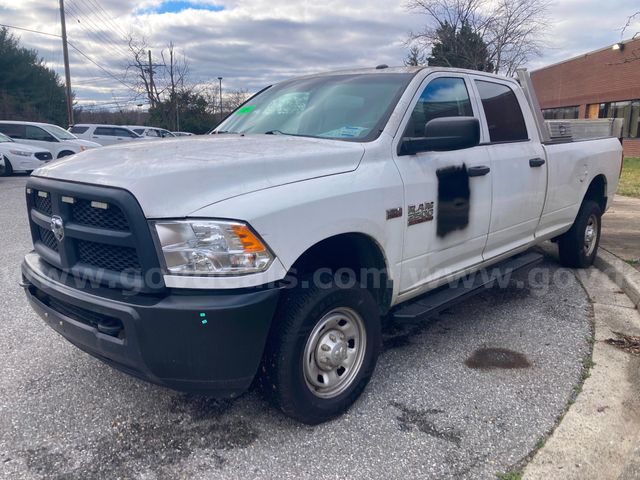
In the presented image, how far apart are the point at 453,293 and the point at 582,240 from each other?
2.77m

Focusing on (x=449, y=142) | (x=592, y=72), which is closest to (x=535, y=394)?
(x=449, y=142)

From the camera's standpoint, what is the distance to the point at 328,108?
12.3ft

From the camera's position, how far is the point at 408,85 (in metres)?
3.60

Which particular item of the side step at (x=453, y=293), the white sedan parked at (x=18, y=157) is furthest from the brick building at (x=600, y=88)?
the white sedan parked at (x=18, y=157)

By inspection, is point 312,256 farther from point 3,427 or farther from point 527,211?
point 527,211

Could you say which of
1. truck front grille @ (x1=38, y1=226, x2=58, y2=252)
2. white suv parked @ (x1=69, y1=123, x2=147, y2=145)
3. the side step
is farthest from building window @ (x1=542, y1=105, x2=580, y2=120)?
truck front grille @ (x1=38, y1=226, x2=58, y2=252)

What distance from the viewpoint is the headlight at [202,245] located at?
2402 millimetres

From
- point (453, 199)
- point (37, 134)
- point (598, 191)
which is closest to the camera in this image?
point (453, 199)

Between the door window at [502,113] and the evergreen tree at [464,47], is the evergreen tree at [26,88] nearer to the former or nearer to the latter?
the evergreen tree at [464,47]

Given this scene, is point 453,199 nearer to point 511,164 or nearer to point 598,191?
point 511,164

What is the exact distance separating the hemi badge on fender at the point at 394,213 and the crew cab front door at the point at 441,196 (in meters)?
0.05

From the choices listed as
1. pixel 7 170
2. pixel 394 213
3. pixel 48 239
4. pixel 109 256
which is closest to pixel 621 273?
pixel 394 213

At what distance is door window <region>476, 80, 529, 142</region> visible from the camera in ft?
14.2

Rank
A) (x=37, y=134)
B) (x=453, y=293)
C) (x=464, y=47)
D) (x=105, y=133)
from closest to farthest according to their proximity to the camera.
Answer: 1. (x=453, y=293)
2. (x=37, y=134)
3. (x=464, y=47)
4. (x=105, y=133)
